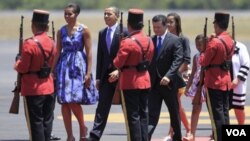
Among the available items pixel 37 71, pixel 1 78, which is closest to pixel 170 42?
pixel 37 71

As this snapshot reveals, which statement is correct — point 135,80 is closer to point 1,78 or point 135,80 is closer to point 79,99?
point 79,99

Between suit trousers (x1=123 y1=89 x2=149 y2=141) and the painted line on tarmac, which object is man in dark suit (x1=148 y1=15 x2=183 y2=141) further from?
the painted line on tarmac

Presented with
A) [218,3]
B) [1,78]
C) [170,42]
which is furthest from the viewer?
[218,3]

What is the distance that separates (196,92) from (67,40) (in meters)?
1.91

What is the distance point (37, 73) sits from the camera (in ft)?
42.4

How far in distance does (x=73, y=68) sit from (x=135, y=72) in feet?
5.64

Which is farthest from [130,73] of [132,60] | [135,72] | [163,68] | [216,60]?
[163,68]

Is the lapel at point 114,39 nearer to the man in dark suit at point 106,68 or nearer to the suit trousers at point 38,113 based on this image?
the man in dark suit at point 106,68

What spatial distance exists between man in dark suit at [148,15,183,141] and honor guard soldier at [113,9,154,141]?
3.09 feet

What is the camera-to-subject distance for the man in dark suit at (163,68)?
14547 millimetres

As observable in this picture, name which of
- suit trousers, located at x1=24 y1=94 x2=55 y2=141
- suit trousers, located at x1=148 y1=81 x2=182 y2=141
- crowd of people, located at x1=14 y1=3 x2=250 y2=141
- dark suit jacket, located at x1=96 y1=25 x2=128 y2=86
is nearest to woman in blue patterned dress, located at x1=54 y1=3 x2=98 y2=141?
crowd of people, located at x1=14 y1=3 x2=250 y2=141

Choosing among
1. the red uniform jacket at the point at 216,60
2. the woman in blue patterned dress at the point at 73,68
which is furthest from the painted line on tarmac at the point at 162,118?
the red uniform jacket at the point at 216,60

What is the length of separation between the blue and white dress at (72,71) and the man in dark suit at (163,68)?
0.98 m

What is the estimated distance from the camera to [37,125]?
42.5ft
